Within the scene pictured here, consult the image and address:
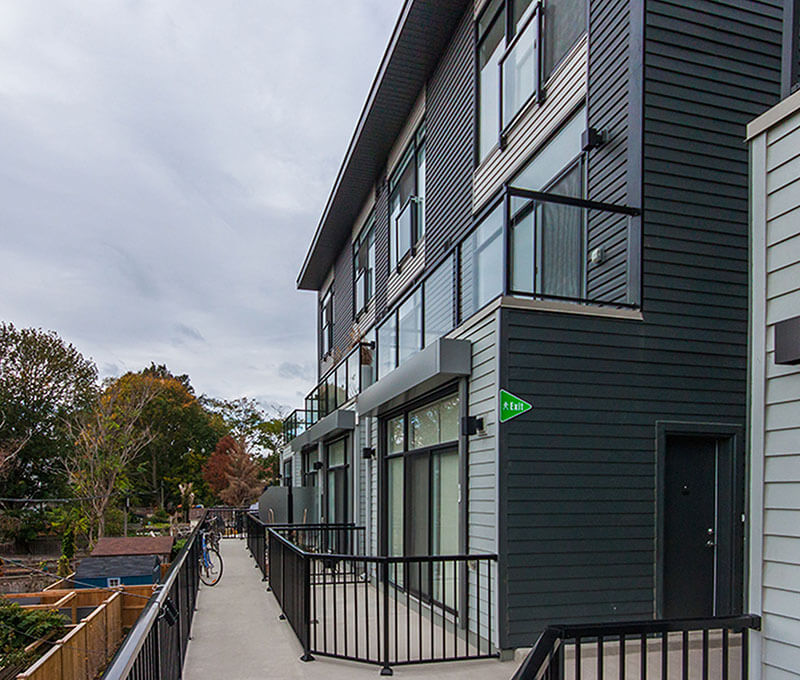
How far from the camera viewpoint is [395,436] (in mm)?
9562

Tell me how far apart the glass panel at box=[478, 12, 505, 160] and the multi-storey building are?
1.57 ft

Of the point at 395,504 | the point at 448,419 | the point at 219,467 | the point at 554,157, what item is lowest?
the point at 219,467

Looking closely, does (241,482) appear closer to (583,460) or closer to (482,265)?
(482,265)

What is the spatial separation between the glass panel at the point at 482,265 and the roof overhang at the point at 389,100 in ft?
15.2

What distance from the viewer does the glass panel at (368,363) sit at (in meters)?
10.3

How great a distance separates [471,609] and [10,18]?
993cm

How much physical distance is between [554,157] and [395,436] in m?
4.25

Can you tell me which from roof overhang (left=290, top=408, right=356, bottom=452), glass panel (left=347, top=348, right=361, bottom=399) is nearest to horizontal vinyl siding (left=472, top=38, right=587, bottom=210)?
glass panel (left=347, top=348, right=361, bottom=399)

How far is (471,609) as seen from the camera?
6070 mm

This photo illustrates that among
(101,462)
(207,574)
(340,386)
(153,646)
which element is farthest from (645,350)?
(101,462)

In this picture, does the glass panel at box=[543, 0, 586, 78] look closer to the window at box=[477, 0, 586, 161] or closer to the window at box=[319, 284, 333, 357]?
the window at box=[477, 0, 586, 161]

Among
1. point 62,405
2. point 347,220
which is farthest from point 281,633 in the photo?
point 62,405

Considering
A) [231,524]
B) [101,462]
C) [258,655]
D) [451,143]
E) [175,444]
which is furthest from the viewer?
[175,444]

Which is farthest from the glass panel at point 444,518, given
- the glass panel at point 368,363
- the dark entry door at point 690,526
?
the glass panel at point 368,363
